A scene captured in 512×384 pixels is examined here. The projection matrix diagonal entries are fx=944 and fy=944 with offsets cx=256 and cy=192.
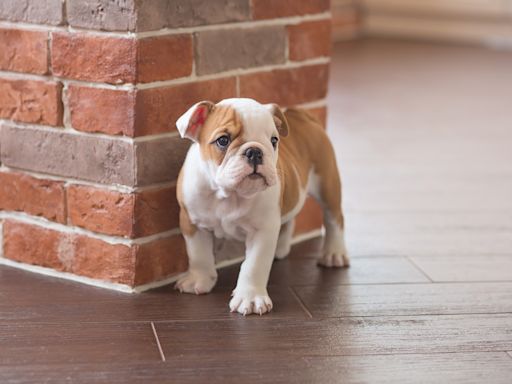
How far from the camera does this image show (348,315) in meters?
1.58

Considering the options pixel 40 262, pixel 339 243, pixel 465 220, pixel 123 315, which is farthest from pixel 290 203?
pixel 465 220

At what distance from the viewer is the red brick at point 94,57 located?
5.17ft

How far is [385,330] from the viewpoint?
1.52m

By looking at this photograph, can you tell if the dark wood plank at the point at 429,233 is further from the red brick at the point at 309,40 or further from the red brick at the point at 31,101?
the red brick at the point at 31,101

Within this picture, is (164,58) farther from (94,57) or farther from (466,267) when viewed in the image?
(466,267)

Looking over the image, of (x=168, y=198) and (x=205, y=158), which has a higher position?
(x=205, y=158)

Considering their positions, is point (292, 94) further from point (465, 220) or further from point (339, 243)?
point (465, 220)

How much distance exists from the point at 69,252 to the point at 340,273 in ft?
1.69

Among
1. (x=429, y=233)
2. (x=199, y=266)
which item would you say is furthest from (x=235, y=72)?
(x=429, y=233)

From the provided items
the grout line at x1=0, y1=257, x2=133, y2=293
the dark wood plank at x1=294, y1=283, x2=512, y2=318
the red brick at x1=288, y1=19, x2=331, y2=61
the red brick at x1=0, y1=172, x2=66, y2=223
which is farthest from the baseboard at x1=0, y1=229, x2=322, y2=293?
the red brick at x1=288, y1=19, x2=331, y2=61

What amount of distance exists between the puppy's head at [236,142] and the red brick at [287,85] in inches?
11.2

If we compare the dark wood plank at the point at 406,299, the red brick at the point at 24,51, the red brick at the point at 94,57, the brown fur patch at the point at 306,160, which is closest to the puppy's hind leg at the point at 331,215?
the brown fur patch at the point at 306,160

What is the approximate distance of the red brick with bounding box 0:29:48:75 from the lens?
167 centimetres

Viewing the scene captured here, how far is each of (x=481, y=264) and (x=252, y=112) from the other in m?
0.65
